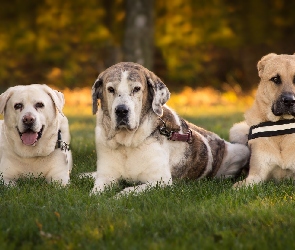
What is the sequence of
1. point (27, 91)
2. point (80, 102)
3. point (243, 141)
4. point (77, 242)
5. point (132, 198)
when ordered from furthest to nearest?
point (80, 102) → point (243, 141) → point (27, 91) → point (132, 198) → point (77, 242)

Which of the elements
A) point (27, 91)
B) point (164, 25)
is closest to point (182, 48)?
point (164, 25)

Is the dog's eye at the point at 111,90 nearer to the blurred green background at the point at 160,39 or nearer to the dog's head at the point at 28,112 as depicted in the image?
the dog's head at the point at 28,112

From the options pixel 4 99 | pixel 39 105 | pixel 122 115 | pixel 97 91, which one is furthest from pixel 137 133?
pixel 4 99

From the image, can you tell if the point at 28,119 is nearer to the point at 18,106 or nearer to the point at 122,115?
the point at 18,106

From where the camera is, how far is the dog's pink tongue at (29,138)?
20.1ft

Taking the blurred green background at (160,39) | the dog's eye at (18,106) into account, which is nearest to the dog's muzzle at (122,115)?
the dog's eye at (18,106)

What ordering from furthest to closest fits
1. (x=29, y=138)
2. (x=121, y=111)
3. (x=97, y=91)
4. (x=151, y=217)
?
(x=97, y=91) → (x=29, y=138) → (x=121, y=111) → (x=151, y=217)

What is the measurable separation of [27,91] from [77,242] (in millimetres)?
2464

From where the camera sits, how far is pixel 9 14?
20.5m

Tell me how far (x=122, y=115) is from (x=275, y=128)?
1.69 metres

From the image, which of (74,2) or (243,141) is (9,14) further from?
(243,141)

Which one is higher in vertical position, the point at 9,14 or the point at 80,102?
the point at 9,14

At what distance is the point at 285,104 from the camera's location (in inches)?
244

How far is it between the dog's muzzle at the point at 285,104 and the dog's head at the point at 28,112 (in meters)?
2.30
